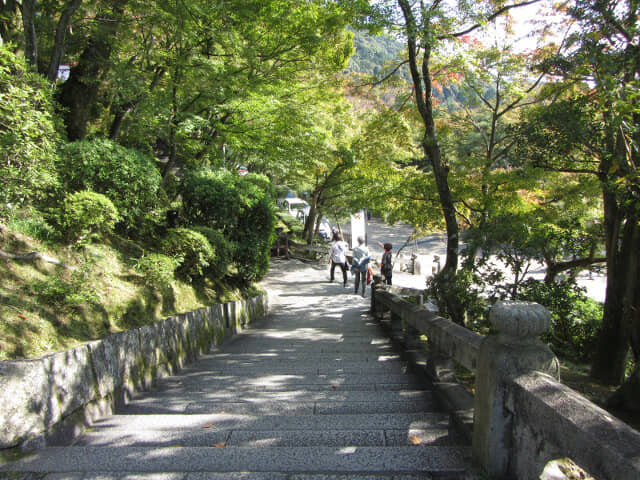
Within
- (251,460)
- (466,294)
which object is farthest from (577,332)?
(251,460)

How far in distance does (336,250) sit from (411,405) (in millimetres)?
9482

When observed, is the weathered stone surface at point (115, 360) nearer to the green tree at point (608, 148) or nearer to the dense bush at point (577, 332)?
the green tree at point (608, 148)

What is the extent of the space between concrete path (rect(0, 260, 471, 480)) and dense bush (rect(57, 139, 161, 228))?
7.73 ft

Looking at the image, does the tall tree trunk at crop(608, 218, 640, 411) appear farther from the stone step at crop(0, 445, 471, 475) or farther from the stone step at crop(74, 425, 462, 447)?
the stone step at crop(0, 445, 471, 475)

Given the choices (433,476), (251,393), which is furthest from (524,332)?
(251,393)

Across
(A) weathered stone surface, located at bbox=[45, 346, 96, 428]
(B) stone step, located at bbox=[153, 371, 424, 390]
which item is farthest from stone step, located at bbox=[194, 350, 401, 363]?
(A) weathered stone surface, located at bbox=[45, 346, 96, 428]

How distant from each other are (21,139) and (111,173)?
49.3 inches

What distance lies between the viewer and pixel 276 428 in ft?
9.21

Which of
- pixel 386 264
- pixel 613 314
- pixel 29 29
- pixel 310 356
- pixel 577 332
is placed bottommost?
pixel 577 332

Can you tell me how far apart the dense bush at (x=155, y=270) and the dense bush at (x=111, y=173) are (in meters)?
0.79

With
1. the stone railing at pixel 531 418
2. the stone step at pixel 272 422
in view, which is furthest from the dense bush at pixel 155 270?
the stone railing at pixel 531 418

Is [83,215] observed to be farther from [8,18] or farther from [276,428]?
[8,18]

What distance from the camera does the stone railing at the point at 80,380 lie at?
7.55 feet

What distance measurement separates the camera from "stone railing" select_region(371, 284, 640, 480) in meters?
1.43
